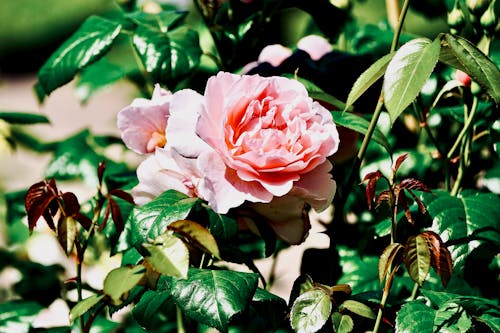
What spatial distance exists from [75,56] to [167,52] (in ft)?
0.40

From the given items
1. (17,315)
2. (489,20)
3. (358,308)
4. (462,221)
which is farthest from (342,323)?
(17,315)

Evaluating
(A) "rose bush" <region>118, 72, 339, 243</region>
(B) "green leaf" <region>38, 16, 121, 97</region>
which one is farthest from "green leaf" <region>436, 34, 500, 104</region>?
(B) "green leaf" <region>38, 16, 121, 97</region>

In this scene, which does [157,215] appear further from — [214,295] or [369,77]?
[369,77]

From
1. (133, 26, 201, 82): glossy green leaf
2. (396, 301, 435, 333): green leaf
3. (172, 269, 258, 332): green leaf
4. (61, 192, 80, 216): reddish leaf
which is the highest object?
(133, 26, 201, 82): glossy green leaf

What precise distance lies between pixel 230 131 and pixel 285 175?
67 millimetres

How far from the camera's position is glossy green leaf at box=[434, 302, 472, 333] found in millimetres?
715

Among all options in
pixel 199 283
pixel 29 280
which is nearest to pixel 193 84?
pixel 29 280

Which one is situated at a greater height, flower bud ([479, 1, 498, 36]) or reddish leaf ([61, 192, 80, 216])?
flower bud ([479, 1, 498, 36])

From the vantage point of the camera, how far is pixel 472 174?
114 centimetres

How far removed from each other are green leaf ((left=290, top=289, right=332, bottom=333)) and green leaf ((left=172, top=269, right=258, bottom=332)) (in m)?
0.05

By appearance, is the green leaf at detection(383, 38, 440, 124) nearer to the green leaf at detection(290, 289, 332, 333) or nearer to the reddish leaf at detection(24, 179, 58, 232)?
the green leaf at detection(290, 289, 332, 333)

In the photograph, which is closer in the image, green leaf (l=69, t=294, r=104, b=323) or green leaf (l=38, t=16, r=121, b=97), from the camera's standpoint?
green leaf (l=69, t=294, r=104, b=323)

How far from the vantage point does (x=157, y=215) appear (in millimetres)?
747

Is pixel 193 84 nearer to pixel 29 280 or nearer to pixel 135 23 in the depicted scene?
pixel 135 23
